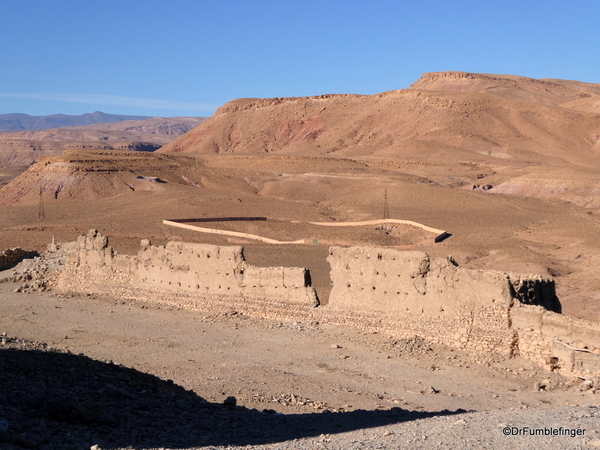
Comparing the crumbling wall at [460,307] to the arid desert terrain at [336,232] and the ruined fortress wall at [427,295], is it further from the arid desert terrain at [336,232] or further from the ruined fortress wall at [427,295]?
the arid desert terrain at [336,232]

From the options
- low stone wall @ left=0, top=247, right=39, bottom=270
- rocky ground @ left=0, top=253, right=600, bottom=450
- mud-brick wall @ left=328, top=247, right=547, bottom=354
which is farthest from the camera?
low stone wall @ left=0, top=247, right=39, bottom=270

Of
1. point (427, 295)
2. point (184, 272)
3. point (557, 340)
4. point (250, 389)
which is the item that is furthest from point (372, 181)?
point (250, 389)

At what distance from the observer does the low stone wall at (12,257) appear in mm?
22375

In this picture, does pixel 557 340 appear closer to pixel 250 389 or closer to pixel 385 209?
pixel 250 389

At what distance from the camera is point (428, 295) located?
43.1ft

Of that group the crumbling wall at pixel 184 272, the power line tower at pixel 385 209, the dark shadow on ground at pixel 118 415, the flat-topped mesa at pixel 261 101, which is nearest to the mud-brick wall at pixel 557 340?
the dark shadow on ground at pixel 118 415

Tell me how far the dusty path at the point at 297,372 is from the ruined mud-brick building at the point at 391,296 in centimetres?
33

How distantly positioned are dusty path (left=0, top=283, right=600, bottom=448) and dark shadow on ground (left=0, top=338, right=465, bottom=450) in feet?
0.17

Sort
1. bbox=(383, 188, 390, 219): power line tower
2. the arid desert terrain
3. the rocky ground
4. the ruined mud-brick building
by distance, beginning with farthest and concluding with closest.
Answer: bbox=(383, 188, 390, 219): power line tower, the ruined mud-brick building, the arid desert terrain, the rocky ground

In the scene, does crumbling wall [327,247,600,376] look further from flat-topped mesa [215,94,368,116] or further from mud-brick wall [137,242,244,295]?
flat-topped mesa [215,94,368,116]

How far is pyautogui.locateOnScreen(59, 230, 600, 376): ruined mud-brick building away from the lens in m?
11.5

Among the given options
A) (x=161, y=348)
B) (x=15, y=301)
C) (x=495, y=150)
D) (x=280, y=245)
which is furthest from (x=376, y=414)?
(x=495, y=150)

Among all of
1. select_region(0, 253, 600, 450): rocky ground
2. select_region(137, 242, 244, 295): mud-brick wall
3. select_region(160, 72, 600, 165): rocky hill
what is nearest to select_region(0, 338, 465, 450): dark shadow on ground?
select_region(0, 253, 600, 450): rocky ground

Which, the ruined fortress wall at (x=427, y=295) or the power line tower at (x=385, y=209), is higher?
the power line tower at (x=385, y=209)
